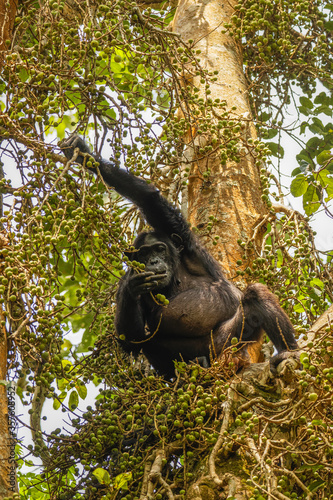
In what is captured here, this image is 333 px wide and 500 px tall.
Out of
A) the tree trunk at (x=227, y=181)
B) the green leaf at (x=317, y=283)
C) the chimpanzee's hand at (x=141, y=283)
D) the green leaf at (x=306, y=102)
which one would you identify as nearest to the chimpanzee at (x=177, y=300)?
the chimpanzee's hand at (x=141, y=283)

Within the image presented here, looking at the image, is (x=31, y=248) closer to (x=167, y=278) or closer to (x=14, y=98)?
(x=14, y=98)

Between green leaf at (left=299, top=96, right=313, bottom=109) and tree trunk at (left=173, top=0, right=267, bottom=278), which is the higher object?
green leaf at (left=299, top=96, right=313, bottom=109)

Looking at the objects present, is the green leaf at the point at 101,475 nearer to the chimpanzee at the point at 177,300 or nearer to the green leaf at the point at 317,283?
the chimpanzee at the point at 177,300

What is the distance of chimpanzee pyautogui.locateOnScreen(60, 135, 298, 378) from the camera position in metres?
4.70

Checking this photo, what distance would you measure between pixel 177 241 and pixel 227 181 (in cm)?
72

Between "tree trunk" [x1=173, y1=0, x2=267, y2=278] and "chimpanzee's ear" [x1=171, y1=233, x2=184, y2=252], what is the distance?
0.70 feet

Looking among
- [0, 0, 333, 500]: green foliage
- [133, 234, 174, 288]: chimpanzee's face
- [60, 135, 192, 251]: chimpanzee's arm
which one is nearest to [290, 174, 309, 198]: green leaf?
[0, 0, 333, 500]: green foliage

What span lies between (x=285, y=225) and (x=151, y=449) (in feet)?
7.85

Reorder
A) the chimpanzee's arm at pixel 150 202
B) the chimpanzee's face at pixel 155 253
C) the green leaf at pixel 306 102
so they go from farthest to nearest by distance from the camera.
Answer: the green leaf at pixel 306 102, the chimpanzee's arm at pixel 150 202, the chimpanzee's face at pixel 155 253

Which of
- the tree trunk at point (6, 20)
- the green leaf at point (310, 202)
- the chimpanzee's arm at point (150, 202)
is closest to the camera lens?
the tree trunk at point (6, 20)

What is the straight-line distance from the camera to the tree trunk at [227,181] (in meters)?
5.34

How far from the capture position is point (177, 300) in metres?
5.12

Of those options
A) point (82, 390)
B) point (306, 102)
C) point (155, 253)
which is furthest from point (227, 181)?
point (306, 102)

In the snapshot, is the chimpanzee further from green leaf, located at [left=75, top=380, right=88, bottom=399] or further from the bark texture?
the bark texture
